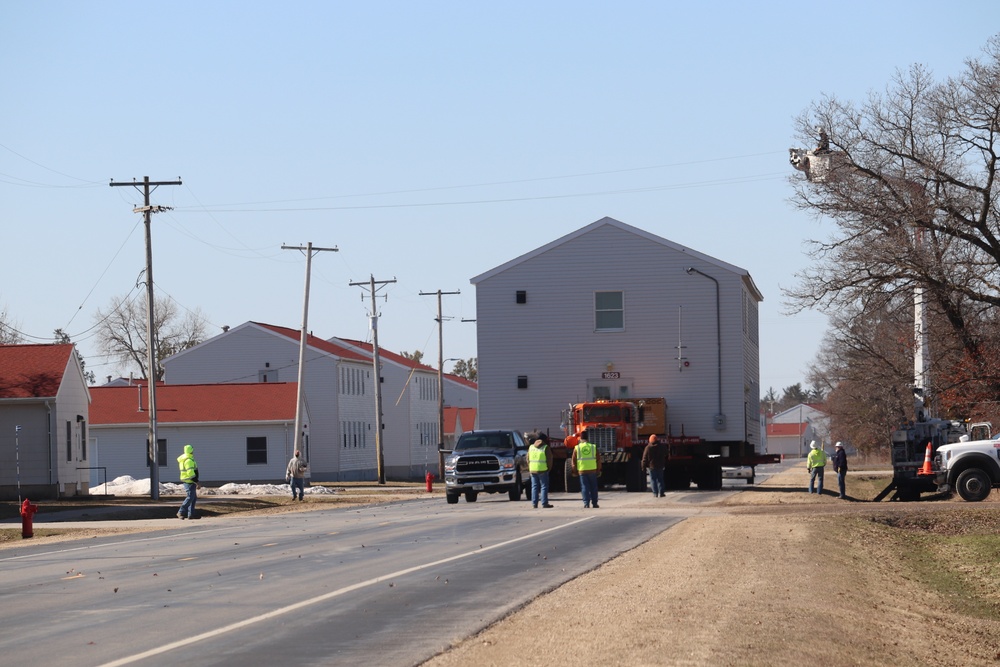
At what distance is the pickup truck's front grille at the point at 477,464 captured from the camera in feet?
118

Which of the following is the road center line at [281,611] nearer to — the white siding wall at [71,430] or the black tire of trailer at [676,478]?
the black tire of trailer at [676,478]

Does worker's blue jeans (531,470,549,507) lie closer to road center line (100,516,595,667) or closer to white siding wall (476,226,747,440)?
road center line (100,516,595,667)

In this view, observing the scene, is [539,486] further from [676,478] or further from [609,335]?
[609,335]

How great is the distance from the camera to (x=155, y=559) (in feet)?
61.5

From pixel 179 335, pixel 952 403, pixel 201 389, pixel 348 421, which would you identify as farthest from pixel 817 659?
pixel 179 335

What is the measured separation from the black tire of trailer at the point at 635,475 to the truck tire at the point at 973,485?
37.2 ft

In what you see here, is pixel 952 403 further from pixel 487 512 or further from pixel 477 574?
pixel 477 574

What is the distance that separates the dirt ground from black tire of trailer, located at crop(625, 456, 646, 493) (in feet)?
69.9

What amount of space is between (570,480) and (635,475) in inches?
84.0

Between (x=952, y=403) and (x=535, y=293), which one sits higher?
(x=535, y=293)

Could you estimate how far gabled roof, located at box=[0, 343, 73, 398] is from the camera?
44156 mm

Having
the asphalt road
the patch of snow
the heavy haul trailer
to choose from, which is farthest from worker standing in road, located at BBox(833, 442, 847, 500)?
the patch of snow

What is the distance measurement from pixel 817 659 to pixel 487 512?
67.8ft

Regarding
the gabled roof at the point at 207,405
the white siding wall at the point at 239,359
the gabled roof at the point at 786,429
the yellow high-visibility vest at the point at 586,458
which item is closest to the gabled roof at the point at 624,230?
the yellow high-visibility vest at the point at 586,458
